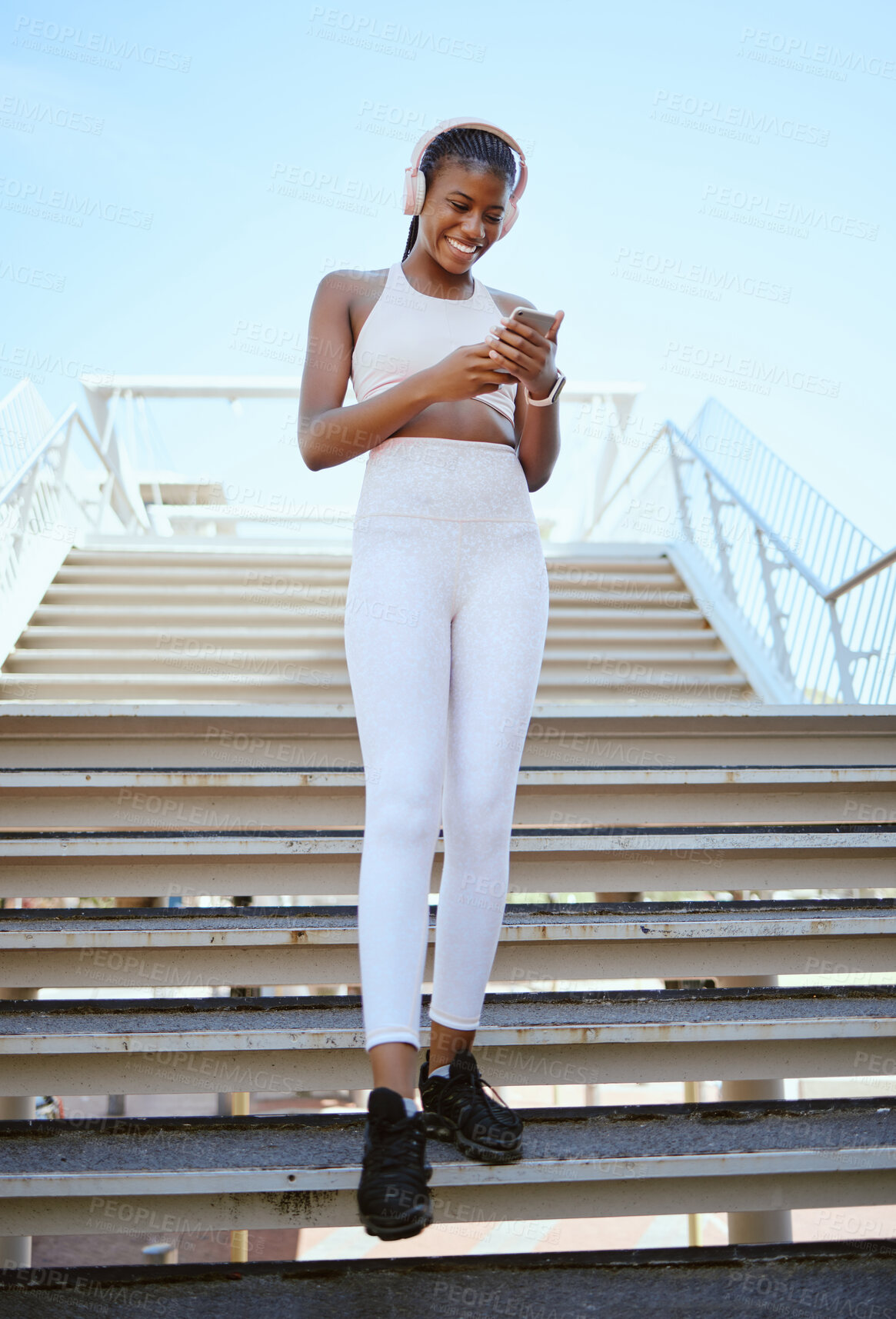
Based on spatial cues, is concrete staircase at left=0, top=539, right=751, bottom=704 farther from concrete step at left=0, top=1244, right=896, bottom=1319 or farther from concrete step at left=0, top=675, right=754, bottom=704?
concrete step at left=0, top=1244, right=896, bottom=1319

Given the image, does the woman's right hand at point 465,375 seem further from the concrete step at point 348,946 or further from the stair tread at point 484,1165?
the concrete step at point 348,946

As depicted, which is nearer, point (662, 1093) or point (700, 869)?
point (700, 869)

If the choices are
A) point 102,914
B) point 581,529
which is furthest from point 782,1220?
point 581,529

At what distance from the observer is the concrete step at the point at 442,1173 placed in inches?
64.6

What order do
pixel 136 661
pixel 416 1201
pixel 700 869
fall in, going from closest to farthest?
pixel 416 1201 → pixel 700 869 → pixel 136 661

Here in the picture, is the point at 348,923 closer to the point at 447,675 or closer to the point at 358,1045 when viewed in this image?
the point at 358,1045

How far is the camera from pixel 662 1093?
1716 centimetres

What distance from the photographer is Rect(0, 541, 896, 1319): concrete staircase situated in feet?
5.16

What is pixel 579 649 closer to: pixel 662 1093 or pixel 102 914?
pixel 102 914

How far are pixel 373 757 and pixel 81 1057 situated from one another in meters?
1.02

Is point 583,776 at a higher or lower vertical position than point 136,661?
lower

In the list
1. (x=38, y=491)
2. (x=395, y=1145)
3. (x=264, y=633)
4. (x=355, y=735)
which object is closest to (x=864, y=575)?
(x=355, y=735)

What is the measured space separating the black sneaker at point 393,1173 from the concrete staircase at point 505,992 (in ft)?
0.75

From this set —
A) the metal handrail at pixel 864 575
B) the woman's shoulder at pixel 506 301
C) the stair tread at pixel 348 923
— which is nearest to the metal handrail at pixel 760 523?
the metal handrail at pixel 864 575
